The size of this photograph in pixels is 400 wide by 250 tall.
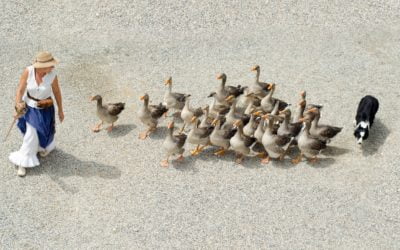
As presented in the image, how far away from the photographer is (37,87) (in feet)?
32.8

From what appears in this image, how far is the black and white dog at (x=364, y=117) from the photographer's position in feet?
37.2

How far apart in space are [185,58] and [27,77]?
5235 mm

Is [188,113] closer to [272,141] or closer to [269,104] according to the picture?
[269,104]

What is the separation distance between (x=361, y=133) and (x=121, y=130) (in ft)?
16.1

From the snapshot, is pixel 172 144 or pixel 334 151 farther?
pixel 334 151

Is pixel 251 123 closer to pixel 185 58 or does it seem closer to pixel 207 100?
pixel 207 100

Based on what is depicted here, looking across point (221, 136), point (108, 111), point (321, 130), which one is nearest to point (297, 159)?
point (321, 130)

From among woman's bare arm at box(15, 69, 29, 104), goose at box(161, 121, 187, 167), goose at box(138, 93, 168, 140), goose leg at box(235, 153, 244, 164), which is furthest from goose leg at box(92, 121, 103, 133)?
goose leg at box(235, 153, 244, 164)

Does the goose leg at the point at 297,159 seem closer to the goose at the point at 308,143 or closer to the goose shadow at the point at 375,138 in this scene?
the goose at the point at 308,143

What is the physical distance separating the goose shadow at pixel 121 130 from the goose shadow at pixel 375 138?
4.84 metres

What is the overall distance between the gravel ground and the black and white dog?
1.36ft

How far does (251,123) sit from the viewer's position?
37.5ft

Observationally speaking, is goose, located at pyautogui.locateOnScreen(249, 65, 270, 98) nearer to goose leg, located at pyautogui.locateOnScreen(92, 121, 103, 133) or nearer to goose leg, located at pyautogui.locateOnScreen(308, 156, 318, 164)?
goose leg, located at pyautogui.locateOnScreen(308, 156, 318, 164)

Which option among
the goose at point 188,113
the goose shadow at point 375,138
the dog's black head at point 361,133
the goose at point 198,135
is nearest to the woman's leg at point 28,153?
the goose at point 198,135
